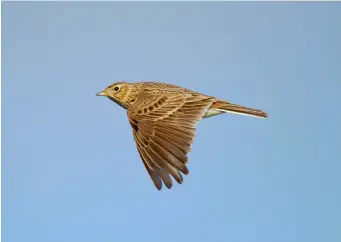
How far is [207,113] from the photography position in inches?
263

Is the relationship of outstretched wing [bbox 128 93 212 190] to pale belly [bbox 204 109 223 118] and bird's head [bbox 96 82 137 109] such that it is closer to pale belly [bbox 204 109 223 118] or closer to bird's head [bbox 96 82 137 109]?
pale belly [bbox 204 109 223 118]

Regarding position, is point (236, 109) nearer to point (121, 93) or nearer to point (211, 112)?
point (211, 112)

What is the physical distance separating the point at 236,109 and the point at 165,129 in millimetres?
1064

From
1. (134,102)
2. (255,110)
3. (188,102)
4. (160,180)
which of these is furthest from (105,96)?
(160,180)

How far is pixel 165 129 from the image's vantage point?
6.06 metres

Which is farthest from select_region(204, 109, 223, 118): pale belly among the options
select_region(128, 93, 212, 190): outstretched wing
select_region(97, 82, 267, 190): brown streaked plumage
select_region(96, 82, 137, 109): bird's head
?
select_region(96, 82, 137, 109): bird's head

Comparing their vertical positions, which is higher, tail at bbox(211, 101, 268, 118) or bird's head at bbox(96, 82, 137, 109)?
bird's head at bbox(96, 82, 137, 109)

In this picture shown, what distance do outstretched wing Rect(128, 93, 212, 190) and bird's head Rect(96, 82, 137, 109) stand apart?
36cm

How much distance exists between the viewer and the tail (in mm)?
6504

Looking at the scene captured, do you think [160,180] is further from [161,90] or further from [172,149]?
[161,90]

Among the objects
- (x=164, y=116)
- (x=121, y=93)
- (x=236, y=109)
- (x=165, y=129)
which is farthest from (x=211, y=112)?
(x=121, y=93)

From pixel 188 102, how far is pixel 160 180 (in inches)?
60.6

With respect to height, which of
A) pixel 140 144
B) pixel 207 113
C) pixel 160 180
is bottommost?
pixel 160 180

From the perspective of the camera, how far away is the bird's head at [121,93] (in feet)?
24.9
